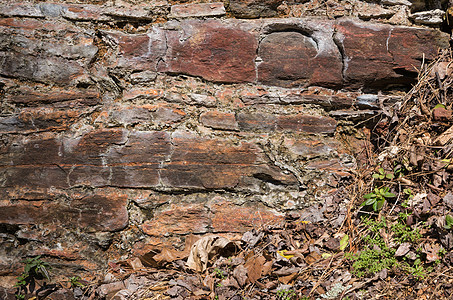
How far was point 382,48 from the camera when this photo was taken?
6.58 feet

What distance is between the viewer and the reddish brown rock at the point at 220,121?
2.00 meters

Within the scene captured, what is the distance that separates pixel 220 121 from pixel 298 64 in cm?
59

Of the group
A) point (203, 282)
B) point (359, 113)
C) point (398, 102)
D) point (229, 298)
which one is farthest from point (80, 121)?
point (398, 102)

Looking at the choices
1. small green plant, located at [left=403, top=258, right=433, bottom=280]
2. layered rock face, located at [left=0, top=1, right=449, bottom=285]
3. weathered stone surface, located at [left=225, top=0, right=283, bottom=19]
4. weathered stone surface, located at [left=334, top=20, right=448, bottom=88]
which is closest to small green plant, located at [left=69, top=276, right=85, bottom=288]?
layered rock face, located at [left=0, top=1, right=449, bottom=285]

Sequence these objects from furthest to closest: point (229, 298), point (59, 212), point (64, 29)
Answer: point (64, 29) < point (59, 212) < point (229, 298)

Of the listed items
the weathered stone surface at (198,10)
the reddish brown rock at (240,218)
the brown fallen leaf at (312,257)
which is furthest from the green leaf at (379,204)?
the weathered stone surface at (198,10)

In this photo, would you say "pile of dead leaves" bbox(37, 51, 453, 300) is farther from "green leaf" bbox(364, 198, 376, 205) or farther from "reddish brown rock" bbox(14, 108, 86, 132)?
"reddish brown rock" bbox(14, 108, 86, 132)

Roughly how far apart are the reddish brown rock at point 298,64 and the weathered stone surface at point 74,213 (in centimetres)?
117

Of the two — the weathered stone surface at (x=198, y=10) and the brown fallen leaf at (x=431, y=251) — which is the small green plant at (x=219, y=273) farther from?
the weathered stone surface at (x=198, y=10)

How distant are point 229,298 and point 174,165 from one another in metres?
0.78

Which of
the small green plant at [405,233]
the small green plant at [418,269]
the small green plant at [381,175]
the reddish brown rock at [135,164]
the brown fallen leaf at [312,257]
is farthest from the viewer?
the reddish brown rock at [135,164]

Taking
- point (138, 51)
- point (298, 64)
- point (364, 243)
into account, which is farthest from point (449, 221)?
point (138, 51)

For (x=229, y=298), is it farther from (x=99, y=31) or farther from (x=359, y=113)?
(x=99, y=31)

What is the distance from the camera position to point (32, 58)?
1.99 metres
